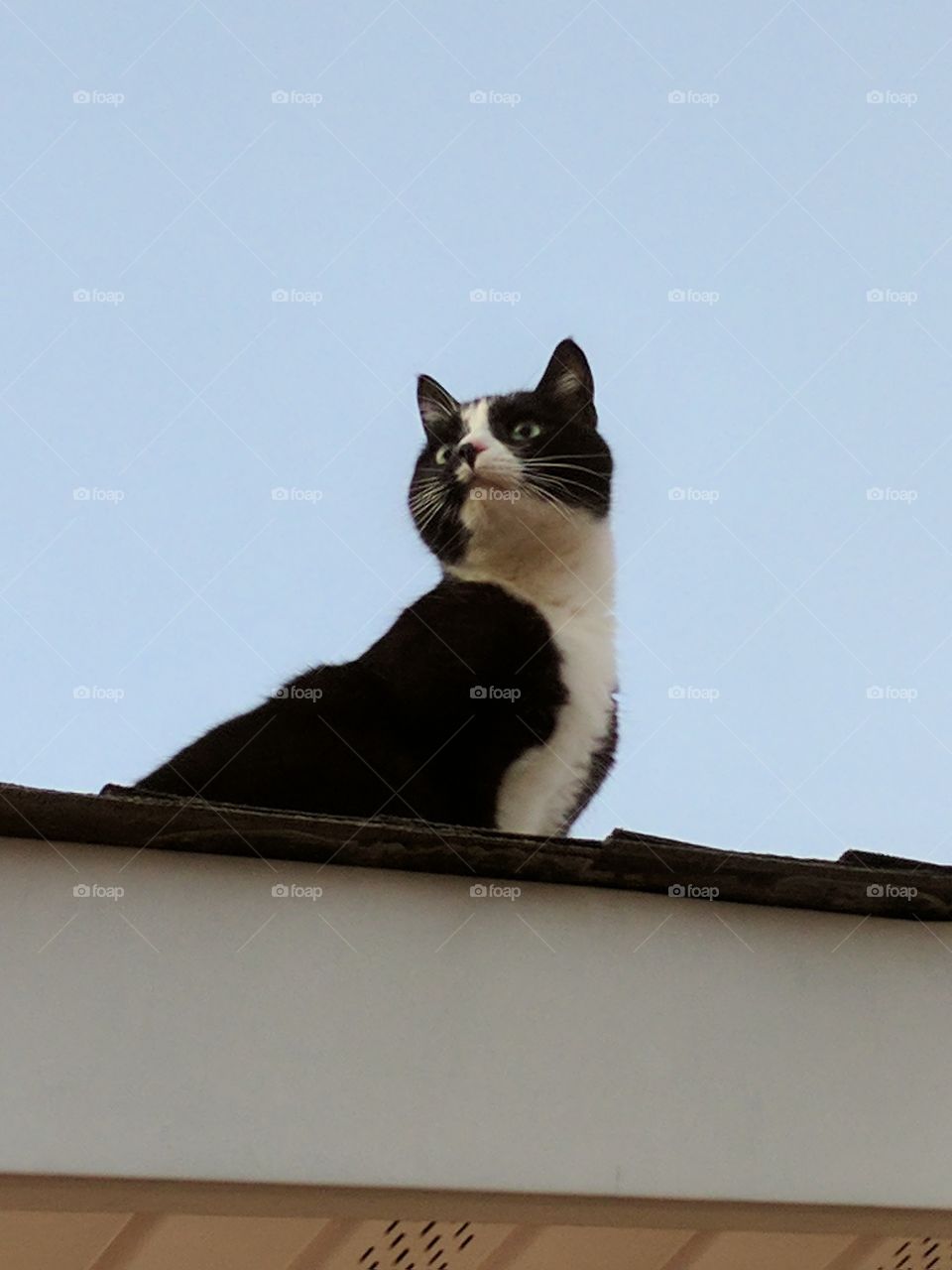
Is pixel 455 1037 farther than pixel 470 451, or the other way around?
pixel 470 451

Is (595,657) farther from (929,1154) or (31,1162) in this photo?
(31,1162)

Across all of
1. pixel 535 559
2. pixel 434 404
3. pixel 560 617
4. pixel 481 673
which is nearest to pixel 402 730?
pixel 481 673

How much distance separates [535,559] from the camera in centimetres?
386

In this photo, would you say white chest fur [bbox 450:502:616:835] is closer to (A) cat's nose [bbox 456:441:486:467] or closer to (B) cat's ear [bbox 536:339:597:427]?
(A) cat's nose [bbox 456:441:486:467]

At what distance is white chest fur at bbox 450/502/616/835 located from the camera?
3.46m

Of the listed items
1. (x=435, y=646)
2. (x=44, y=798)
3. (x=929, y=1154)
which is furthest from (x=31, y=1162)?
(x=435, y=646)

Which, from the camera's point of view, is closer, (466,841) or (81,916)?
(81,916)

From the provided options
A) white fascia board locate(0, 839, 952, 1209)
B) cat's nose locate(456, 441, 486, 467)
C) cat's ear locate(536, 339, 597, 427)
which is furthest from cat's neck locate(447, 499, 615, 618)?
white fascia board locate(0, 839, 952, 1209)

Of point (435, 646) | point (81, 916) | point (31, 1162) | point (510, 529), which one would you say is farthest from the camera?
point (510, 529)

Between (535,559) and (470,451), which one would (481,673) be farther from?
(470,451)

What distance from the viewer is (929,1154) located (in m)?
2.09

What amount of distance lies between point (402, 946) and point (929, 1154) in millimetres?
777

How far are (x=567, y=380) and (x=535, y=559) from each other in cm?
53

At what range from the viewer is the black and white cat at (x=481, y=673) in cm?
327
